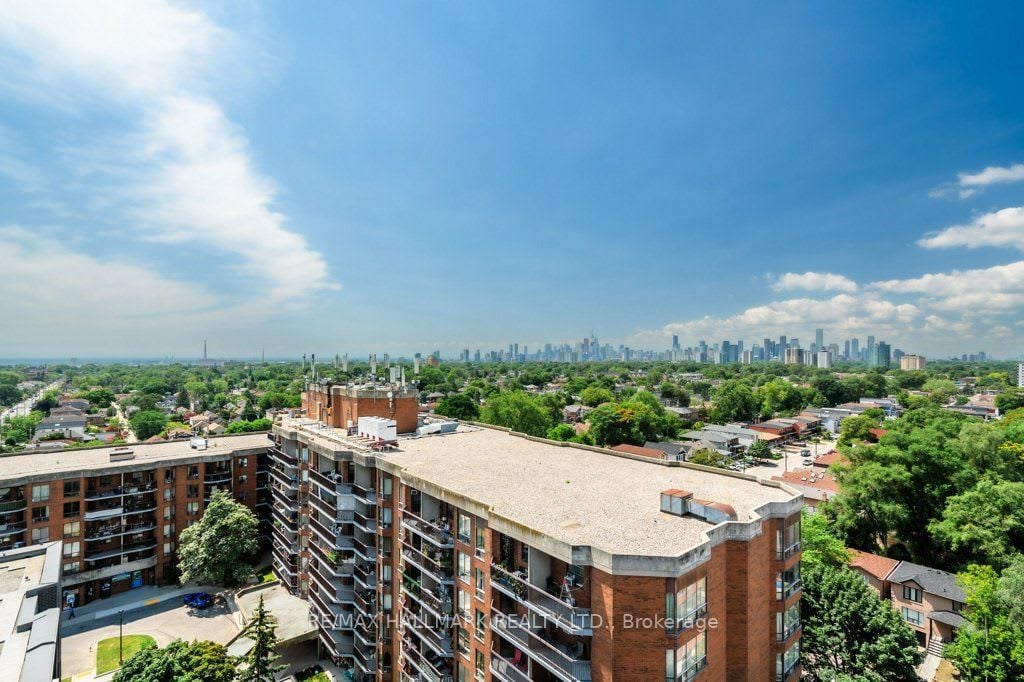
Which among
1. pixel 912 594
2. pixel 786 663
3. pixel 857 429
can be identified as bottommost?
pixel 912 594

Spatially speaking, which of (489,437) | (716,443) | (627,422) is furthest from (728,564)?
(716,443)

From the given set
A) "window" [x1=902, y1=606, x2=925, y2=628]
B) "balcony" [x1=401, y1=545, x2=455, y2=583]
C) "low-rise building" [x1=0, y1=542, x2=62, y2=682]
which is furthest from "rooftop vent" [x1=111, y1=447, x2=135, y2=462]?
"window" [x1=902, y1=606, x2=925, y2=628]

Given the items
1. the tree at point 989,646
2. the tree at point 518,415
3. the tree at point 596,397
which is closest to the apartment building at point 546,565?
the tree at point 989,646

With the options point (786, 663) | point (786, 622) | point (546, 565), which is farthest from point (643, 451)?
point (546, 565)

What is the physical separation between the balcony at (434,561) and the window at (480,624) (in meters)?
2.38

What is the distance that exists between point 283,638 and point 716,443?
88.1 meters

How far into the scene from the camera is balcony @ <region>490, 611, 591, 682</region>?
60.8ft

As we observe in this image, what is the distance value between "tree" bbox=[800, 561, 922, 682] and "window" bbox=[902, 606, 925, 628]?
1662 cm

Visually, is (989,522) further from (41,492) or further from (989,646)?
(41,492)

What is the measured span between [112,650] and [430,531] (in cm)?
3240

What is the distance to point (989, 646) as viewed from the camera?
27609mm

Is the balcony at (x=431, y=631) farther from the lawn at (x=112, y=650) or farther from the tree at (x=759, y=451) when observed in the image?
the tree at (x=759, y=451)

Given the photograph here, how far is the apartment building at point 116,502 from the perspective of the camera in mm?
42594

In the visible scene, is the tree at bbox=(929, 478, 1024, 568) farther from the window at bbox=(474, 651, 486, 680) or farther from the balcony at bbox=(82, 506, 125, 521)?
the balcony at bbox=(82, 506, 125, 521)
